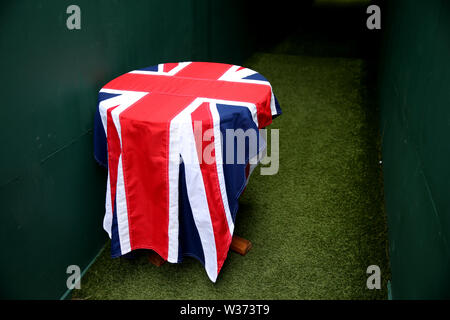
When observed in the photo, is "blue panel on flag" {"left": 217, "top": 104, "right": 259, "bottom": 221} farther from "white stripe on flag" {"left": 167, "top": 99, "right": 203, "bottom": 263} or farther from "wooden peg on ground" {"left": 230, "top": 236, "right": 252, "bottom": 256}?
"wooden peg on ground" {"left": 230, "top": 236, "right": 252, "bottom": 256}

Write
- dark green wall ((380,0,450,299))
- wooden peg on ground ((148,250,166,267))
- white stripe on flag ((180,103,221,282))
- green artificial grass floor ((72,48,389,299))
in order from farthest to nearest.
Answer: wooden peg on ground ((148,250,166,267))
green artificial grass floor ((72,48,389,299))
white stripe on flag ((180,103,221,282))
dark green wall ((380,0,450,299))

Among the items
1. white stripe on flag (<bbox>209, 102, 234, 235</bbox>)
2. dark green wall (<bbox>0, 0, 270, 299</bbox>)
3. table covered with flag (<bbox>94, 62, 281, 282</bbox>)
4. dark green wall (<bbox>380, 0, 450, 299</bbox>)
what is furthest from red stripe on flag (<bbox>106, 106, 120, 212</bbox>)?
dark green wall (<bbox>380, 0, 450, 299</bbox>)

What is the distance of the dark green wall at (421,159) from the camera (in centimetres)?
121

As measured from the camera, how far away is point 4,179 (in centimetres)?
132

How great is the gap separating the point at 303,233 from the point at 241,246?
0.38m

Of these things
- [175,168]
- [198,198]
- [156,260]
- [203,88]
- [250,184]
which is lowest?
[156,260]

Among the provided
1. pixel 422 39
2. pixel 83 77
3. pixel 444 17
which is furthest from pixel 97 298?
pixel 422 39

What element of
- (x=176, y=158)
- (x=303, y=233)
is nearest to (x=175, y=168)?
(x=176, y=158)

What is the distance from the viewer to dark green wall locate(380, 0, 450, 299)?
3.97ft

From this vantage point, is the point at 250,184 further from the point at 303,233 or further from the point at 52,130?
the point at 52,130

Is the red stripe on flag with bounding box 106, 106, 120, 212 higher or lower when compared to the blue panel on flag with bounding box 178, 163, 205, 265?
higher

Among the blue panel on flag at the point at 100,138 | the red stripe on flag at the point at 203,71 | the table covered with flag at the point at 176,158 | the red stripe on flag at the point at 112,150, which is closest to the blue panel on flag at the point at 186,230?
the table covered with flag at the point at 176,158

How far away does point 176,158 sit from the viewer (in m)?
1.46
